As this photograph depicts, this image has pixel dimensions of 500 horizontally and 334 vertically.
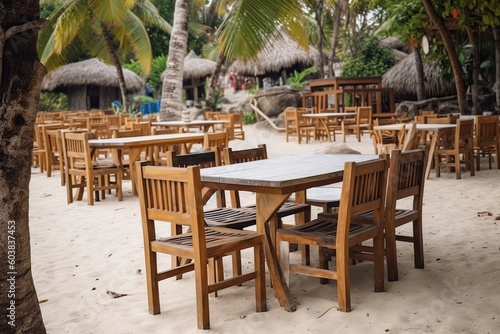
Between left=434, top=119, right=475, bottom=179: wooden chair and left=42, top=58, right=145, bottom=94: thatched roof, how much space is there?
63.2 ft

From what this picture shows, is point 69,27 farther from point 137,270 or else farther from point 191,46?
point 191,46

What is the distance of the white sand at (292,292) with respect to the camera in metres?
3.14

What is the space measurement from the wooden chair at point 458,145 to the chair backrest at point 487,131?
0.17 metres

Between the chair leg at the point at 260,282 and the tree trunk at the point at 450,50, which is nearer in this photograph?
the chair leg at the point at 260,282

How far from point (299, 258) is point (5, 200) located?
7.74 ft

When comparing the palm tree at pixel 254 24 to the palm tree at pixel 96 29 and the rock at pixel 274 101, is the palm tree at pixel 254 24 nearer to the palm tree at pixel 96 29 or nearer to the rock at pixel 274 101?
the palm tree at pixel 96 29

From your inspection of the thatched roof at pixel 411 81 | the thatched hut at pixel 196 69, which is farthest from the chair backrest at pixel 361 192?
the thatched hut at pixel 196 69

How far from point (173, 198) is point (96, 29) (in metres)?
17.9

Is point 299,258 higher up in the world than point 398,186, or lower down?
lower down

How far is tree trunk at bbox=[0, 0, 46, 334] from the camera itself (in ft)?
8.51

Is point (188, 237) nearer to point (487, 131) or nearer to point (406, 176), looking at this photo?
point (406, 176)

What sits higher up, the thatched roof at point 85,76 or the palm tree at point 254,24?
the thatched roof at point 85,76

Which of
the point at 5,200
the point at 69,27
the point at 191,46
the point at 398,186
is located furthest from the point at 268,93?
the point at 5,200

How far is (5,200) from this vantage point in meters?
2.60
